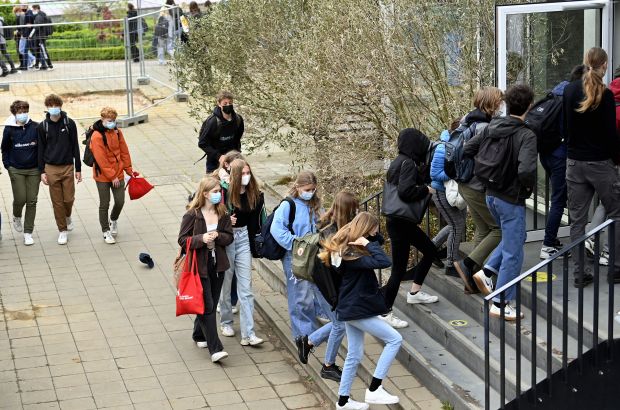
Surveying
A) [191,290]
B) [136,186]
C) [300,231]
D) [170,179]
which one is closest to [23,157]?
[136,186]

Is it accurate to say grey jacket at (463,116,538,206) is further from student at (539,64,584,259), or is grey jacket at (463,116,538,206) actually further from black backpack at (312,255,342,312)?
black backpack at (312,255,342,312)

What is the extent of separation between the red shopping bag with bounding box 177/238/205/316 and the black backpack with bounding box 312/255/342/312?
1284mm

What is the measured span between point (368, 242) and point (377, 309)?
53cm

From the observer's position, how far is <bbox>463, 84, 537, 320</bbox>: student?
5.93m

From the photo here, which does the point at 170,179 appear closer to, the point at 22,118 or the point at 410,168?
the point at 22,118

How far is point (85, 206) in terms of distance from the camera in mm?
11758

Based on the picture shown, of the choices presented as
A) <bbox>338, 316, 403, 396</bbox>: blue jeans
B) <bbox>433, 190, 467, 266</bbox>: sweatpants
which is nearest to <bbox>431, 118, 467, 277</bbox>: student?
<bbox>433, 190, 467, 266</bbox>: sweatpants

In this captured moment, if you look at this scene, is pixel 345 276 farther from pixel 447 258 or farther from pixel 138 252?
pixel 138 252

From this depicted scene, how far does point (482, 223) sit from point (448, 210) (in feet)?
1.31

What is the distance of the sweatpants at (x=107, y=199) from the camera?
1007 centimetres

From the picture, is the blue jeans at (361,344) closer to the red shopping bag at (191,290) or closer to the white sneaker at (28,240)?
the red shopping bag at (191,290)

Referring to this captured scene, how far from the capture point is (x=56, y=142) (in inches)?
386

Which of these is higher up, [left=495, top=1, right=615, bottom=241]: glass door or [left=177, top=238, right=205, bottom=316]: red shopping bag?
[left=495, top=1, right=615, bottom=241]: glass door

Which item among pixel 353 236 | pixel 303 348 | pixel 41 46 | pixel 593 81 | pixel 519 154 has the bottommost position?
pixel 303 348
